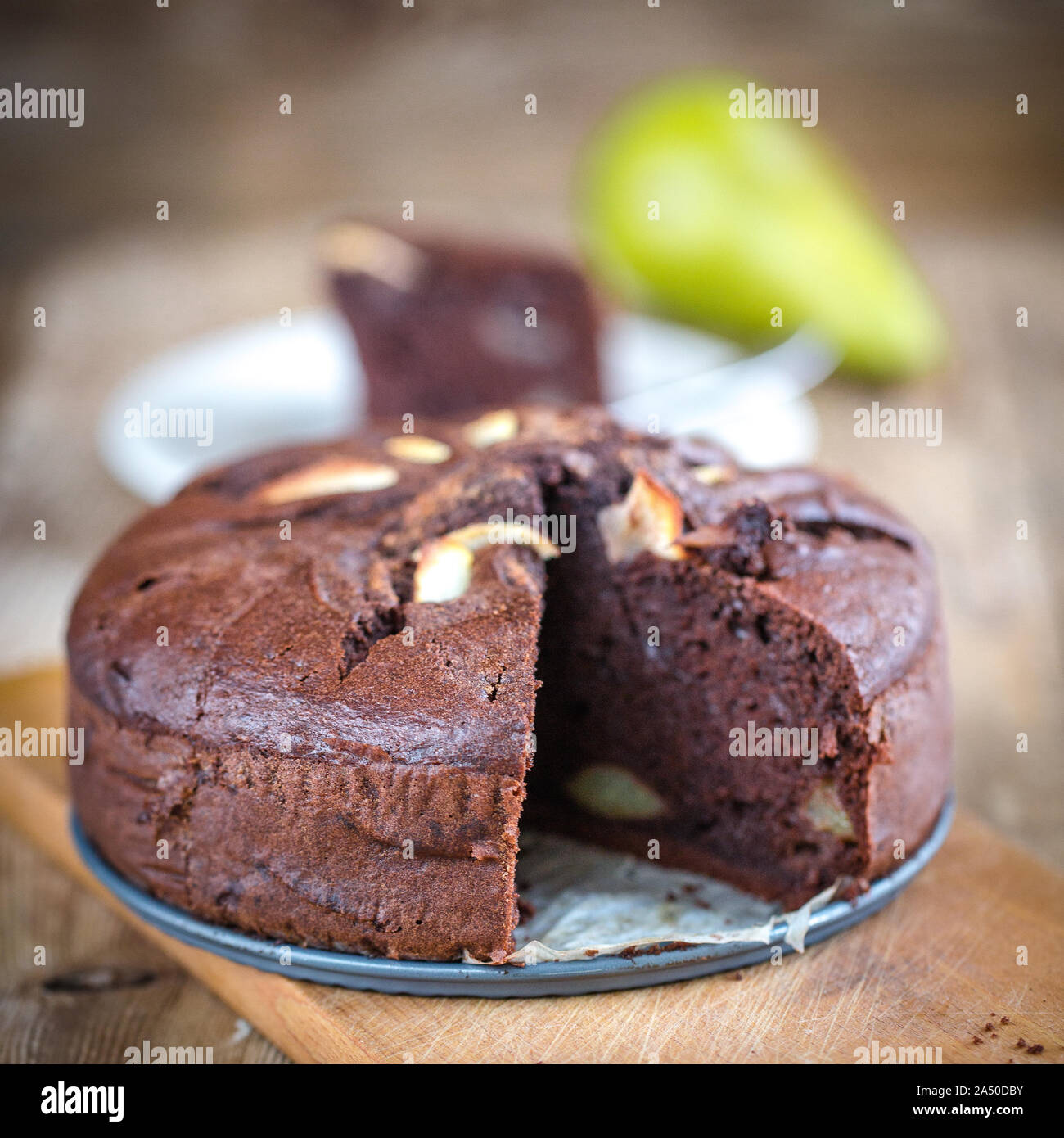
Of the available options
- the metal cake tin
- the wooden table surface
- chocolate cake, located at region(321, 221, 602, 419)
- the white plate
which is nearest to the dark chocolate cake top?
the metal cake tin

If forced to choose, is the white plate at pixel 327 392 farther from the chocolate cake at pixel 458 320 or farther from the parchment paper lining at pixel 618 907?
the parchment paper lining at pixel 618 907

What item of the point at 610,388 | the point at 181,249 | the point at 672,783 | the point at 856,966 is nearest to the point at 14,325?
the point at 181,249

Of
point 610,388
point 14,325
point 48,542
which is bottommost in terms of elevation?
point 48,542

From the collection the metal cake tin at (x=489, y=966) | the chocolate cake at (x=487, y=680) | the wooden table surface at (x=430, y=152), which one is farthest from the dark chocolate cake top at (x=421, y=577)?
the wooden table surface at (x=430, y=152)

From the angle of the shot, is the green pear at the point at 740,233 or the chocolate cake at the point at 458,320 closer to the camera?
the chocolate cake at the point at 458,320

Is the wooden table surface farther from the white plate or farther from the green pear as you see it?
the white plate

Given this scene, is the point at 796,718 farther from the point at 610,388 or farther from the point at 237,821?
the point at 610,388
